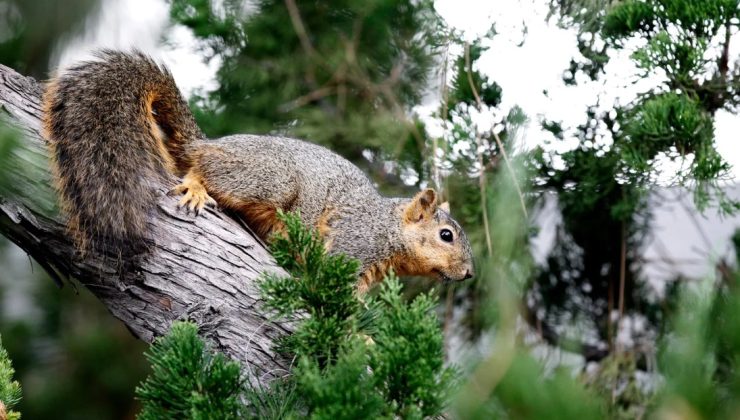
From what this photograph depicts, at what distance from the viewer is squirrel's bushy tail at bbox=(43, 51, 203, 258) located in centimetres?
173

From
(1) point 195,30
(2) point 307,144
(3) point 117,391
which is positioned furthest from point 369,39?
(3) point 117,391

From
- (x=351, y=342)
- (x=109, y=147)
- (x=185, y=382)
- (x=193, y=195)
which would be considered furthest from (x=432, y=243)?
(x=185, y=382)

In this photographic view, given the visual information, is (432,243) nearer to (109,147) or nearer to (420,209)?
(420,209)

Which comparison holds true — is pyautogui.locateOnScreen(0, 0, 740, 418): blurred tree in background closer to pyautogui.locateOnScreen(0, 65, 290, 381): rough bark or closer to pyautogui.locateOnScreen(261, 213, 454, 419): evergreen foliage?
pyautogui.locateOnScreen(261, 213, 454, 419): evergreen foliage

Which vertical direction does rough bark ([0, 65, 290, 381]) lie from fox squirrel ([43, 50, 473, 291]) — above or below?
below

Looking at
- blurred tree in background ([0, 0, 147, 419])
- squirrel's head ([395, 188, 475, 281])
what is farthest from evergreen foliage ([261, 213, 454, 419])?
blurred tree in background ([0, 0, 147, 419])

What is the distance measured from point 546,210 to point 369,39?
2.97 ft

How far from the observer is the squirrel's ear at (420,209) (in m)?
2.33

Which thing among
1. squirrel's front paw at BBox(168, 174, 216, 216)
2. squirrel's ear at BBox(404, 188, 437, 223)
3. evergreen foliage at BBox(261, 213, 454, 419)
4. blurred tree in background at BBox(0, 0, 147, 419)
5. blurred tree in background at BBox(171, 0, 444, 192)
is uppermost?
blurred tree in background at BBox(171, 0, 444, 192)

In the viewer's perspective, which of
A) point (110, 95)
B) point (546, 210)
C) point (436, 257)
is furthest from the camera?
point (546, 210)

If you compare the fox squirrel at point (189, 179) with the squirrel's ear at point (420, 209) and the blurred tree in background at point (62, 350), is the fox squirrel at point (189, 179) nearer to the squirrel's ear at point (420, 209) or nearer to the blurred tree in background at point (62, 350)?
the squirrel's ear at point (420, 209)

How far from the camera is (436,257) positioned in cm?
230

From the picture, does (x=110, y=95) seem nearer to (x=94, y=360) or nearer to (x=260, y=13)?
(x=260, y=13)

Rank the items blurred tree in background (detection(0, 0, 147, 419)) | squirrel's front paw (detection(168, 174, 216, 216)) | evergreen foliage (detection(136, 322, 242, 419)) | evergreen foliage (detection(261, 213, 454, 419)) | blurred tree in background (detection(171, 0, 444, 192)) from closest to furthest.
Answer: evergreen foliage (detection(261, 213, 454, 419)) → evergreen foliage (detection(136, 322, 242, 419)) → squirrel's front paw (detection(168, 174, 216, 216)) → blurred tree in background (detection(171, 0, 444, 192)) → blurred tree in background (detection(0, 0, 147, 419))
